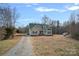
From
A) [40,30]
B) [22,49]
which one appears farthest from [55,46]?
[22,49]

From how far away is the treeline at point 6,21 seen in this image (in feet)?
11.8

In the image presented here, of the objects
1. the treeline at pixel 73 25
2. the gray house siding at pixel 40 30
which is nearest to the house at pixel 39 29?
the gray house siding at pixel 40 30

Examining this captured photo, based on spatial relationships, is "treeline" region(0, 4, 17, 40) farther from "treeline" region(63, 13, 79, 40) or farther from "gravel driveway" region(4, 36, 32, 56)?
"treeline" region(63, 13, 79, 40)

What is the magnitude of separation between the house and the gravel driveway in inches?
3.8

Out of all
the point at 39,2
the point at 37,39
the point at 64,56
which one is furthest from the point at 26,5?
the point at 64,56

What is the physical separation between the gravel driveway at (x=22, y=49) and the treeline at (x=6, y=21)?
14 cm

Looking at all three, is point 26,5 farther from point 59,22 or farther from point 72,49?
point 72,49

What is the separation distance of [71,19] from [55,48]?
0.34m

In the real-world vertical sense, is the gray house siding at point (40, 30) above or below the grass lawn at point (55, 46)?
above

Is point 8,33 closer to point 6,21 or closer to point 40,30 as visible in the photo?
point 6,21

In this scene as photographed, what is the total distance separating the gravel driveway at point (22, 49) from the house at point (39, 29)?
10cm

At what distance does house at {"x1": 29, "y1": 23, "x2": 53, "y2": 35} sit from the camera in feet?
11.8

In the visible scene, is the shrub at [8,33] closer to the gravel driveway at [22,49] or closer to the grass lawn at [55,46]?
the gravel driveway at [22,49]

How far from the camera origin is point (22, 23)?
3615 mm
